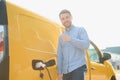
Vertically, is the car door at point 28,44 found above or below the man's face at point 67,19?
below

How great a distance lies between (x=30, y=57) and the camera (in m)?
4.64

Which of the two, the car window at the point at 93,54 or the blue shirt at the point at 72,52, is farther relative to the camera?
the car window at the point at 93,54

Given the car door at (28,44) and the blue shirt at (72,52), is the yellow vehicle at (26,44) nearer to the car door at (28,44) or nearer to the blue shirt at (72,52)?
the car door at (28,44)

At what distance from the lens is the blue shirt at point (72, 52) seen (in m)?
5.12

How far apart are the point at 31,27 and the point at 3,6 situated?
0.61 m

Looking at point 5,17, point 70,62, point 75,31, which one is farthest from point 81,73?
point 5,17

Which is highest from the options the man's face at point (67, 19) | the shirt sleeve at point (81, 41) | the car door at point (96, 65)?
the man's face at point (67, 19)

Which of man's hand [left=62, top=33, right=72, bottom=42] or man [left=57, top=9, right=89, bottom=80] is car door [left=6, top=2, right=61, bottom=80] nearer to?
man [left=57, top=9, right=89, bottom=80]

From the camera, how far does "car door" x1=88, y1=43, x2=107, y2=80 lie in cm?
658

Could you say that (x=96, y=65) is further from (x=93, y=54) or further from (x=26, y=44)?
(x=26, y=44)

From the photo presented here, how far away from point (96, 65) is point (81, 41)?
1.83 meters

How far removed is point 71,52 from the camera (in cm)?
518

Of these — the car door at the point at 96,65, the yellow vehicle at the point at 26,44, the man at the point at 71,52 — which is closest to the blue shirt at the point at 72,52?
the man at the point at 71,52

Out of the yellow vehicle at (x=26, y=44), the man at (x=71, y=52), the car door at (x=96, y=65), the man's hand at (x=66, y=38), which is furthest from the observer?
the car door at (x=96, y=65)
